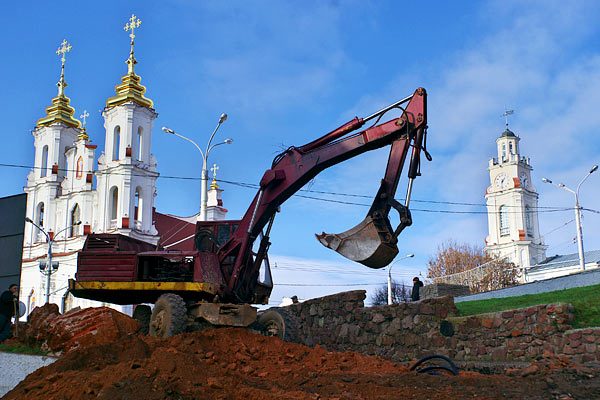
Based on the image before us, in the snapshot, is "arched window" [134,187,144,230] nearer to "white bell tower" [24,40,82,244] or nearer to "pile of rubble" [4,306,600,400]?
"white bell tower" [24,40,82,244]

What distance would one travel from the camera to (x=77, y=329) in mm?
11648

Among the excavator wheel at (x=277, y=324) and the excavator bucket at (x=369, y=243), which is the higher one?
the excavator bucket at (x=369, y=243)

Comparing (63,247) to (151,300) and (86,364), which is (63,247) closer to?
(151,300)

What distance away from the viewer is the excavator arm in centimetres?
1120

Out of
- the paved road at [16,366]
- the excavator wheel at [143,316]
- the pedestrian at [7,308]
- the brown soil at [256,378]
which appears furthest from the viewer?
the excavator wheel at [143,316]

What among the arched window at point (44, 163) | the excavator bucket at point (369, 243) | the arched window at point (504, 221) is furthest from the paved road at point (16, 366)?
the arched window at point (504, 221)

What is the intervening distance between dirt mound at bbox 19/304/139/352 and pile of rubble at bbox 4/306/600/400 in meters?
0.02

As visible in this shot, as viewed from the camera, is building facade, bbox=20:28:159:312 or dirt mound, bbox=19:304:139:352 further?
building facade, bbox=20:28:159:312

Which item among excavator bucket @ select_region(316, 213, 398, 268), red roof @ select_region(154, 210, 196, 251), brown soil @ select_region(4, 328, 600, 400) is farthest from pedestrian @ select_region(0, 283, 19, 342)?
red roof @ select_region(154, 210, 196, 251)

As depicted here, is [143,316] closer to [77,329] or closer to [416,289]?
[77,329]

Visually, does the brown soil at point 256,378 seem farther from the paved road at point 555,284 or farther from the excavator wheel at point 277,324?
the paved road at point 555,284

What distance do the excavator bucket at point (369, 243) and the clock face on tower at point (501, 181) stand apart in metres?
60.4

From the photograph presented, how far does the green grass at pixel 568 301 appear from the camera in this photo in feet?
46.6

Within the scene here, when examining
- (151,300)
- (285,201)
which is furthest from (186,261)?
(285,201)
